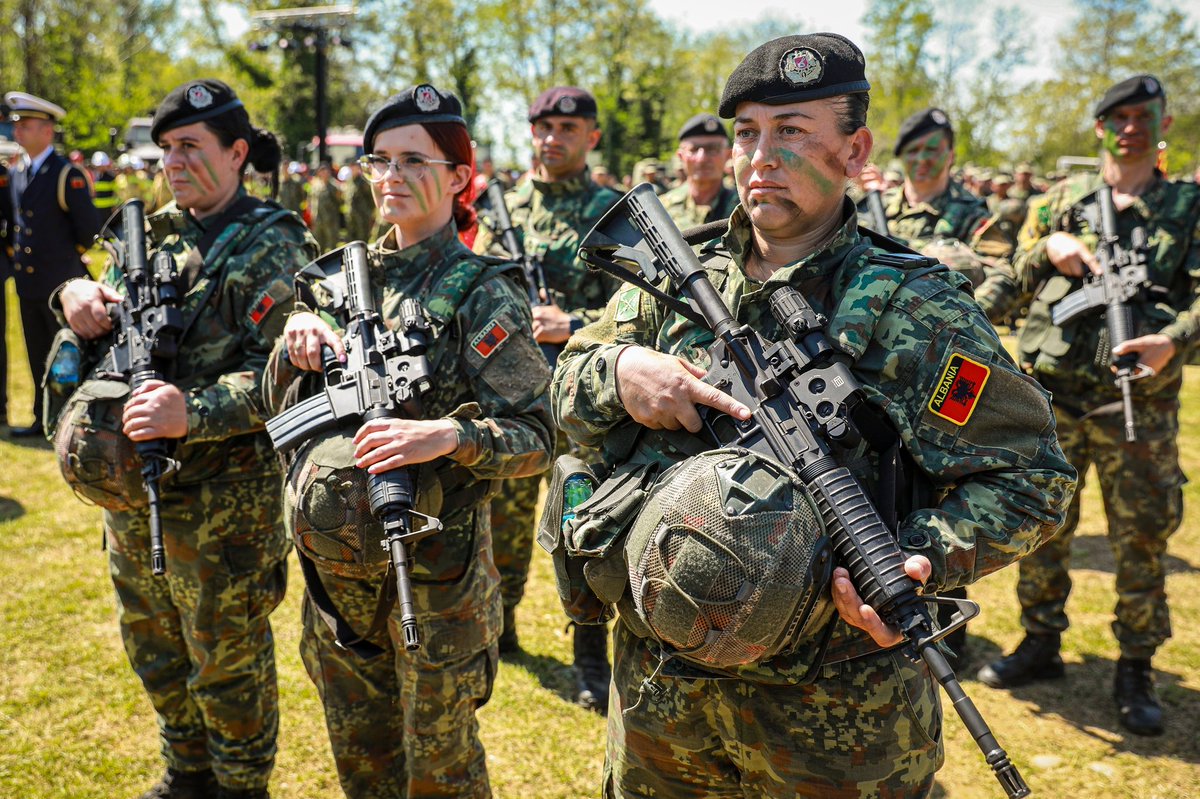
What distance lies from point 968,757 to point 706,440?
9.60 feet

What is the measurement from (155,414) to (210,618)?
2.62 ft

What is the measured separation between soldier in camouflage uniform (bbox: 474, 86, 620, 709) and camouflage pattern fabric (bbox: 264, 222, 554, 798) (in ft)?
5.52

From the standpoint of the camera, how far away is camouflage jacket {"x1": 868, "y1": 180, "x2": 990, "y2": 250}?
212 inches

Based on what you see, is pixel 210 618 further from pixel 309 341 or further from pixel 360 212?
pixel 360 212

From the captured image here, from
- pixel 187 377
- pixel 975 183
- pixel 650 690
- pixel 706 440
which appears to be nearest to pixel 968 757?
pixel 650 690

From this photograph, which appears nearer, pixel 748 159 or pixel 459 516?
pixel 748 159

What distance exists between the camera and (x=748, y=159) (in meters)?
2.10

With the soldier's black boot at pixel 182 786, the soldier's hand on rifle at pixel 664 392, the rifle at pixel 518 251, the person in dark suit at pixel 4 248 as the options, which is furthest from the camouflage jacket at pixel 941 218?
the person in dark suit at pixel 4 248

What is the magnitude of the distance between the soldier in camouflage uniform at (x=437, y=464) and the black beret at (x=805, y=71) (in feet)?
3.75

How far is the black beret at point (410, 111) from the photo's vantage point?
9.61 feet

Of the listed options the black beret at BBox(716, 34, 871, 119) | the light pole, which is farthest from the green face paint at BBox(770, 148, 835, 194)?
the light pole

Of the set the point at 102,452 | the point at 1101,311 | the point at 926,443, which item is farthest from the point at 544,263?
the point at 926,443

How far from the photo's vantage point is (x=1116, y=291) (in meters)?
4.34

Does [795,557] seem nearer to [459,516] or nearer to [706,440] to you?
[706,440]
